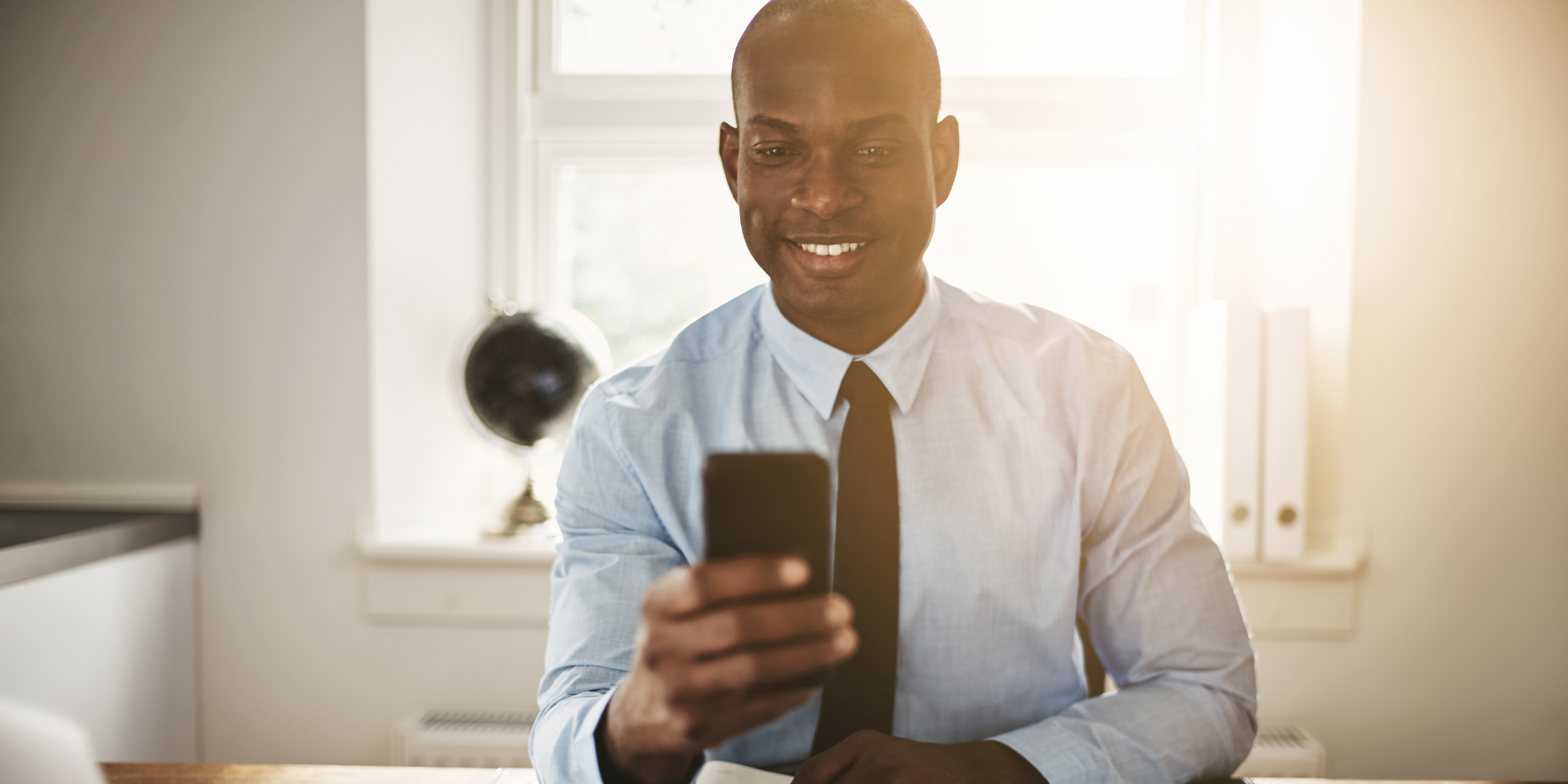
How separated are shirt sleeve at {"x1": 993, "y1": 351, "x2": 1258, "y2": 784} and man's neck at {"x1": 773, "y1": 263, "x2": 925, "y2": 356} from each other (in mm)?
226

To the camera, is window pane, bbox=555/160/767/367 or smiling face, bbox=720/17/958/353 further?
window pane, bbox=555/160/767/367

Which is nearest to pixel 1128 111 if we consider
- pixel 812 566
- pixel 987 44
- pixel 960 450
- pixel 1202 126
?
pixel 1202 126

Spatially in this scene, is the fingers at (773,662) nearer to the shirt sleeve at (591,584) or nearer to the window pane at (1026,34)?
the shirt sleeve at (591,584)

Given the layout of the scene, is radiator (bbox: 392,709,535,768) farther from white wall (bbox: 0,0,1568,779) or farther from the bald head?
the bald head

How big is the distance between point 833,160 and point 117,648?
1.52 meters

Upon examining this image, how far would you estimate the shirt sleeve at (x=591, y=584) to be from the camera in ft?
2.38

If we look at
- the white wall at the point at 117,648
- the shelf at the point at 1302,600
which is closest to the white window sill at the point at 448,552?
the white wall at the point at 117,648

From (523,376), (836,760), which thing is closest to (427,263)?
(523,376)

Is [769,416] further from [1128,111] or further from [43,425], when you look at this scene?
[43,425]

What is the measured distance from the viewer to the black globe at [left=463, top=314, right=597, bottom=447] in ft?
5.30

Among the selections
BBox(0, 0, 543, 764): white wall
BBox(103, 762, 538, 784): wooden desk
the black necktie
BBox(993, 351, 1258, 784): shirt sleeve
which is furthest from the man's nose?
BBox(0, 0, 543, 764): white wall

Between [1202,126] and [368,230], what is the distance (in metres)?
1.74

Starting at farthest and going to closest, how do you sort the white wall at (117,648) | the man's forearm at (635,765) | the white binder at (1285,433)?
the white binder at (1285,433), the white wall at (117,648), the man's forearm at (635,765)

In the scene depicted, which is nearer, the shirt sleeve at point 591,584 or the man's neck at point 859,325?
the shirt sleeve at point 591,584
